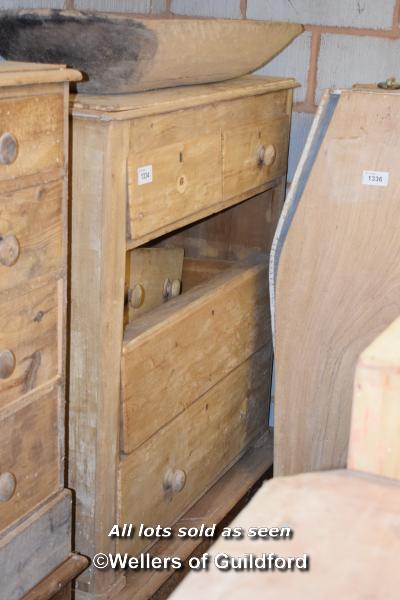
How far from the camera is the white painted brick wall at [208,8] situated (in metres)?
2.18

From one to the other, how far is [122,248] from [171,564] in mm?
676

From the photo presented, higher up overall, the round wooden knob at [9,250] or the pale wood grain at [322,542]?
the round wooden knob at [9,250]

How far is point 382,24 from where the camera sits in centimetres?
204

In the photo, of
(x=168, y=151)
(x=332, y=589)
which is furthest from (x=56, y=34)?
(x=332, y=589)

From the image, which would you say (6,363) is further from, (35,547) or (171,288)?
(171,288)

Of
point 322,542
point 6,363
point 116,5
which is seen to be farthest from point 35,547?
point 116,5

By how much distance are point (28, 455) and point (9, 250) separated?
1.13 feet

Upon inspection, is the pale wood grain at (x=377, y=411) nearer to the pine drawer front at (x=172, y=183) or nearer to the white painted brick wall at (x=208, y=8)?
the pine drawer front at (x=172, y=183)

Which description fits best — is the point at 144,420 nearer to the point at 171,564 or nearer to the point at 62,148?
the point at 171,564

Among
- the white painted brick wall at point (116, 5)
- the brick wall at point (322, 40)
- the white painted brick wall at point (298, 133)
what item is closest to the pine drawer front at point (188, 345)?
the white painted brick wall at point (298, 133)

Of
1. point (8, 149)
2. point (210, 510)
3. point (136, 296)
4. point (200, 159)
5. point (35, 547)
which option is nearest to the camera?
point (8, 149)

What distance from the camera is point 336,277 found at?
1.77 metres

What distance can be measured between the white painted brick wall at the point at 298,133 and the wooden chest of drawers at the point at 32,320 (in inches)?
40.3

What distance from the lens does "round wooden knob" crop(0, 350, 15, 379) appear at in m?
1.20
